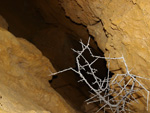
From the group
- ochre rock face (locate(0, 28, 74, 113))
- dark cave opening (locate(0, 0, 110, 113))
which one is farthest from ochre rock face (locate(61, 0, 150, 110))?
dark cave opening (locate(0, 0, 110, 113))

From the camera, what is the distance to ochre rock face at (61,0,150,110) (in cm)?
231

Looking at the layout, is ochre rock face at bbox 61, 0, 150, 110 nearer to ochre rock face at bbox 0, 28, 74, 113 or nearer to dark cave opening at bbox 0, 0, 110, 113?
ochre rock face at bbox 0, 28, 74, 113

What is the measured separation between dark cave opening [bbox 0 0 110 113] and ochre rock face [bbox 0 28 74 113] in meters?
1.48

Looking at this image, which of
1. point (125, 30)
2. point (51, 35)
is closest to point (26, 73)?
point (125, 30)

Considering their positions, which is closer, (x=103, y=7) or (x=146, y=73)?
(x=146, y=73)

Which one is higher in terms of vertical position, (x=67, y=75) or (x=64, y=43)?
(x=64, y=43)

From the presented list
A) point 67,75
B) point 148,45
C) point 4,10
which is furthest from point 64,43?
point 148,45

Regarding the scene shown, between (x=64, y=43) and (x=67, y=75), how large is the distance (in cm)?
91

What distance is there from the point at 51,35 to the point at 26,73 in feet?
8.07

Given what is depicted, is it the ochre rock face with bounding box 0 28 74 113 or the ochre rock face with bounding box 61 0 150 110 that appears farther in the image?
the ochre rock face with bounding box 0 28 74 113

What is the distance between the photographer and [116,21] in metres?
2.60

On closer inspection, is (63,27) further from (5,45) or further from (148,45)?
(148,45)

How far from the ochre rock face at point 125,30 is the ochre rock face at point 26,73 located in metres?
1.17

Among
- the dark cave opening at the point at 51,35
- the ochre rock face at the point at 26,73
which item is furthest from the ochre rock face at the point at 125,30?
the dark cave opening at the point at 51,35
